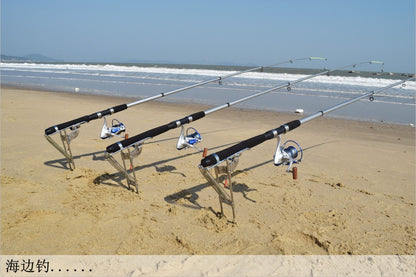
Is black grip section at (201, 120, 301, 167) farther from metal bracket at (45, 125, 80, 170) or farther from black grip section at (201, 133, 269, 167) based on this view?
metal bracket at (45, 125, 80, 170)

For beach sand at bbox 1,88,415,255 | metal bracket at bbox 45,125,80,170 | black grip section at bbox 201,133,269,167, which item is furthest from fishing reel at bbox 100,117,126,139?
black grip section at bbox 201,133,269,167

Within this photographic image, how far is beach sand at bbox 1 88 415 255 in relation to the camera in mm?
3646

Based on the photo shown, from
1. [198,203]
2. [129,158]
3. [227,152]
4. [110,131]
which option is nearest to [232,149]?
[227,152]

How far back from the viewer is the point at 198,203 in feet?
15.2

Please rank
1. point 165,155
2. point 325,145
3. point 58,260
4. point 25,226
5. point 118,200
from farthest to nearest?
point 325,145 → point 165,155 → point 118,200 → point 25,226 → point 58,260

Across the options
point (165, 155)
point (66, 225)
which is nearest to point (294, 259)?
point (66, 225)

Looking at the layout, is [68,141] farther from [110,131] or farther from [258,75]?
[258,75]

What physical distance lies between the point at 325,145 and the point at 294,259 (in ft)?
16.5

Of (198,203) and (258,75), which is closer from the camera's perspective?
(198,203)

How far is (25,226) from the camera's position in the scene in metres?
3.90

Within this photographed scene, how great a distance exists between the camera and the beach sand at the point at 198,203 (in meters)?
3.65

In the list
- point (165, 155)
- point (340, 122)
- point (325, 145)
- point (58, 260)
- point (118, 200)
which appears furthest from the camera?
point (340, 122)

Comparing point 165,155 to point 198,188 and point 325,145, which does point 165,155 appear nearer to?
point 198,188

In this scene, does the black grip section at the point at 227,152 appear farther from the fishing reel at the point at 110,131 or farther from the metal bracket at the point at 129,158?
the fishing reel at the point at 110,131
